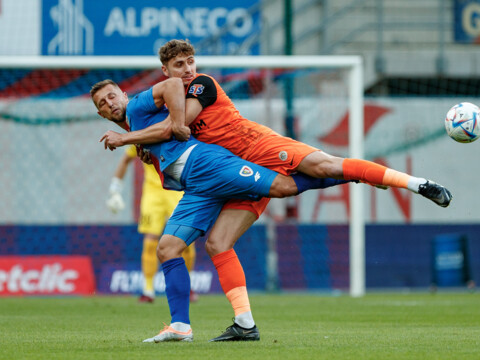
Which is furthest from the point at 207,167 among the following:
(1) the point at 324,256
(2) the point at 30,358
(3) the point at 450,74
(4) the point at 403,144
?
(3) the point at 450,74

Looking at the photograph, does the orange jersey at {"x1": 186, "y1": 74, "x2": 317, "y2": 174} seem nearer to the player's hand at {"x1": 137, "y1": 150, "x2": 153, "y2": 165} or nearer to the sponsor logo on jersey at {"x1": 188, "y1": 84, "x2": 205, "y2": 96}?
the sponsor logo on jersey at {"x1": 188, "y1": 84, "x2": 205, "y2": 96}

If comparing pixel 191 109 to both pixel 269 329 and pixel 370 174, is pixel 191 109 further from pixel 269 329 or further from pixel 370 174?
pixel 269 329

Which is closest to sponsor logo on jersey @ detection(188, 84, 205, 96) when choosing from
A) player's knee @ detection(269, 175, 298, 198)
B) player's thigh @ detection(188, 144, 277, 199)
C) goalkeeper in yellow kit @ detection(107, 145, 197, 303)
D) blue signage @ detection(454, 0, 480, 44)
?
player's thigh @ detection(188, 144, 277, 199)

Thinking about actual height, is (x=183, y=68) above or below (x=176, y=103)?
above

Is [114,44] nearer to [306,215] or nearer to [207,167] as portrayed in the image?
[306,215]

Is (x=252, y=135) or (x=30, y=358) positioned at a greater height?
(x=252, y=135)

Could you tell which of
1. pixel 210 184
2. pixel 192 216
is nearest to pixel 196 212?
pixel 192 216

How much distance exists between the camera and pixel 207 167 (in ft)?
20.1

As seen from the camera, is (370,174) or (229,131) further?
(229,131)

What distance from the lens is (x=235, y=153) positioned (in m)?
6.35

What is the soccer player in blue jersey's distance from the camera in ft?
19.9

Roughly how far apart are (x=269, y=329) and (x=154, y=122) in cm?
202

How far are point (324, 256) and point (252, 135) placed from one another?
8.33 metres

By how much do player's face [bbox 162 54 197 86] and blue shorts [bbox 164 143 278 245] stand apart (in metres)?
0.50
